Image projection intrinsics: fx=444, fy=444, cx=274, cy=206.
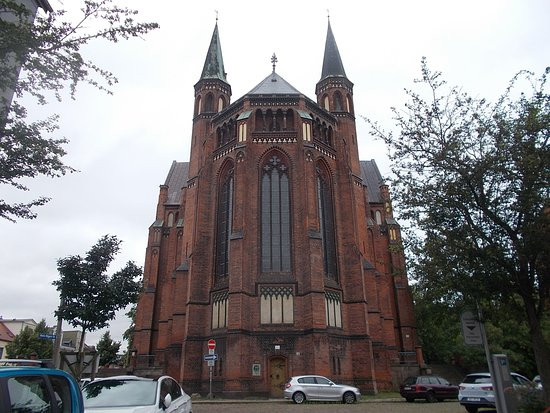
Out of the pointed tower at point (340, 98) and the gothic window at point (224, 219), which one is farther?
the pointed tower at point (340, 98)

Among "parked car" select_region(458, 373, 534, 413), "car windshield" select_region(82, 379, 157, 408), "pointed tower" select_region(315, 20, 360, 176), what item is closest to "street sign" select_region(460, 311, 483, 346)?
"parked car" select_region(458, 373, 534, 413)

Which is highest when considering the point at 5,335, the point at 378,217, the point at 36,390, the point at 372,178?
the point at 372,178

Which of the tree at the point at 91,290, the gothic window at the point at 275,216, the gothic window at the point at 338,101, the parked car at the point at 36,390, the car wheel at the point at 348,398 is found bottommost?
the car wheel at the point at 348,398

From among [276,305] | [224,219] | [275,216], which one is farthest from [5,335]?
[276,305]

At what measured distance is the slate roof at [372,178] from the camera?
41594 mm

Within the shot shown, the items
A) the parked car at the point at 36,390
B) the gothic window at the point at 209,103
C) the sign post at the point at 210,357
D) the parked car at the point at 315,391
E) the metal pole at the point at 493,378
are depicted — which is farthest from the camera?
the gothic window at the point at 209,103

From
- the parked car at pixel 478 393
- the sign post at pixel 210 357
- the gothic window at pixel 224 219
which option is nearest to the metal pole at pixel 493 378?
the parked car at pixel 478 393

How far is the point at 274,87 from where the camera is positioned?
32.7m

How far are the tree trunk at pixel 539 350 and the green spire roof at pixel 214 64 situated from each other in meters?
29.3

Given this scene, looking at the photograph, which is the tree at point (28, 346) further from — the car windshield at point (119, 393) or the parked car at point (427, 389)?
the car windshield at point (119, 393)

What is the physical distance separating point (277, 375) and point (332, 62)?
25835 millimetres

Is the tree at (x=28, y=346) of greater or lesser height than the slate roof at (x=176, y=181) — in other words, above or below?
below

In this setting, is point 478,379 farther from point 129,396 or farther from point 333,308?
point 129,396

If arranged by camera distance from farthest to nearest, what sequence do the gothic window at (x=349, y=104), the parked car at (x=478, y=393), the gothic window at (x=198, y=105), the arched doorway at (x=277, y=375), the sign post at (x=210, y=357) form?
the gothic window at (x=349, y=104)
the gothic window at (x=198, y=105)
the arched doorway at (x=277, y=375)
the sign post at (x=210, y=357)
the parked car at (x=478, y=393)
